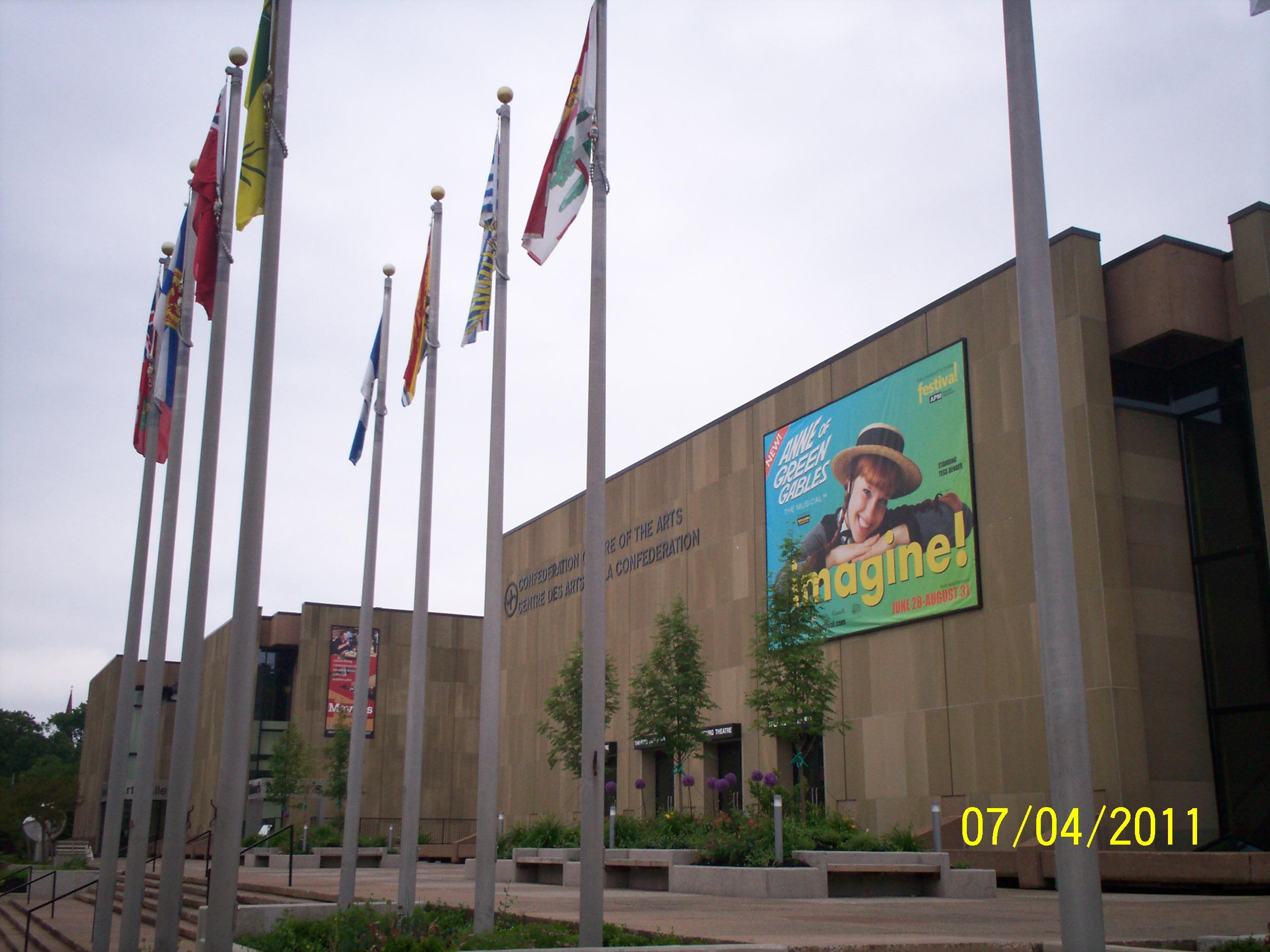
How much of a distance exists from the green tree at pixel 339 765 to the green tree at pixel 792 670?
3166 cm

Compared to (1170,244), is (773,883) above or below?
below

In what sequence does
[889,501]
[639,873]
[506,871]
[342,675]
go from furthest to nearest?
[342,675] → [889,501] → [506,871] → [639,873]

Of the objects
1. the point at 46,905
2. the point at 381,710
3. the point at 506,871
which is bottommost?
the point at 46,905

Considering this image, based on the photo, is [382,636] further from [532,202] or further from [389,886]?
[532,202]

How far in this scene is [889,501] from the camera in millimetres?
32250

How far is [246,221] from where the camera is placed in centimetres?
1347

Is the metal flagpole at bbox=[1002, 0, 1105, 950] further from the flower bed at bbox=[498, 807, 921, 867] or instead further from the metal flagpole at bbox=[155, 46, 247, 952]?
the flower bed at bbox=[498, 807, 921, 867]

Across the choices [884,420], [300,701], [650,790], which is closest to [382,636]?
[300,701]

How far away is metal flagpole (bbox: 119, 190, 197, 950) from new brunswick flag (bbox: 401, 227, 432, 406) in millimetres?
3461

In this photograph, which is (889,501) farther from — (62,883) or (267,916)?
(62,883)

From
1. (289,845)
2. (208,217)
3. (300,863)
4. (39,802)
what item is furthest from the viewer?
(39,802)

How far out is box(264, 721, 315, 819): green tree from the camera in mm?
57000

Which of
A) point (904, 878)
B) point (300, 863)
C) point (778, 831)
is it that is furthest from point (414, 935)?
point (300, 863)

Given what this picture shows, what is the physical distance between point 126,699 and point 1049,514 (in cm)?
1308
